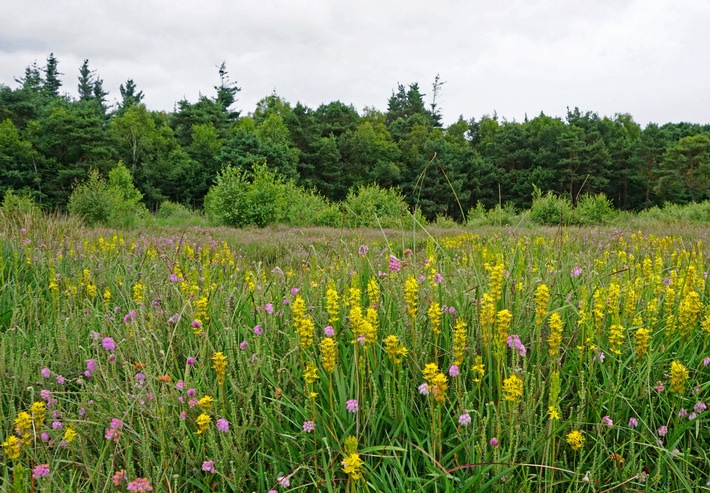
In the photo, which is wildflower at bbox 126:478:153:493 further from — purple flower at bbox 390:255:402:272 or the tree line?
the tree line

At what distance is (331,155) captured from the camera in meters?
48.8

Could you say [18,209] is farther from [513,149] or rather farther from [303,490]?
[513,149]

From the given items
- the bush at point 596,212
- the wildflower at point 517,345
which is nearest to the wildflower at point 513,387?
the wildflower at point 517,345

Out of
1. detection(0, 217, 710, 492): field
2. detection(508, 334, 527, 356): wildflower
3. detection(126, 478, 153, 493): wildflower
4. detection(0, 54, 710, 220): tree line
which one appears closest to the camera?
detection(126, 478, 153, 493): wildflower

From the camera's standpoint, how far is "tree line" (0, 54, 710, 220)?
41.2 meters

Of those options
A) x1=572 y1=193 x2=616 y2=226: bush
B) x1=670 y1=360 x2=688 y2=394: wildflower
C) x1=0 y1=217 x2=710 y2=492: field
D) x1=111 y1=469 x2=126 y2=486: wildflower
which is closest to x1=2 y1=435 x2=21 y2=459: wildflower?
x1=0 y1=217 x2=710 y2=492: field

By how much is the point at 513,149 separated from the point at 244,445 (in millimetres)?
56891

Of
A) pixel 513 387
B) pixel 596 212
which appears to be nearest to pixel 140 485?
pixel 513 387

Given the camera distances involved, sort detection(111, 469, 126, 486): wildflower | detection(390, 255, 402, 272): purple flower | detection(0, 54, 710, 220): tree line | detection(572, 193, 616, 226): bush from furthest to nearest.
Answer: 1. detection(0, 54, 710, 220): tree line
2. detection(572, 193, 616, 226): bush
3. detection(390, 255, 402, 272): purple flower
4. detection(111, 469, 126, 486): wildflower

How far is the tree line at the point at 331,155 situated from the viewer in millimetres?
41250

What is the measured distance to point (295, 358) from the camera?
6.33ft

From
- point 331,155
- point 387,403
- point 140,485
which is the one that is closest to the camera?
point 140,485

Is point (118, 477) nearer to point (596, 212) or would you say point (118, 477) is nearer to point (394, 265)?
point (394, 265)

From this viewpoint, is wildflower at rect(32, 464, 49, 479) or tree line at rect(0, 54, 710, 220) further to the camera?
tree line at rect(0, 54, 710, 220)
